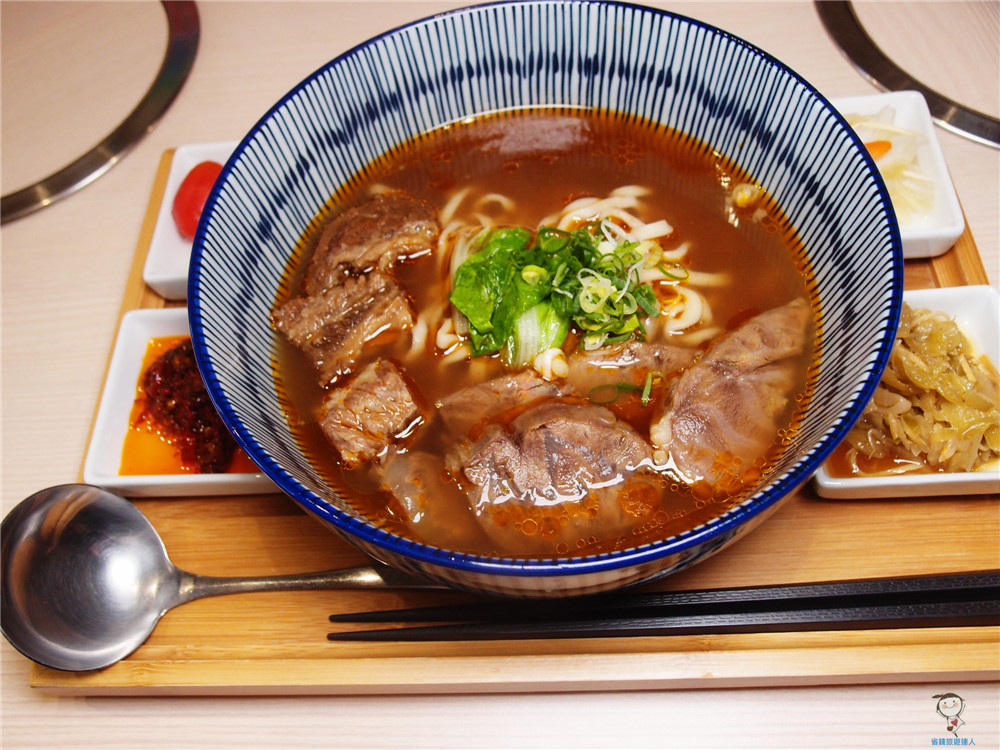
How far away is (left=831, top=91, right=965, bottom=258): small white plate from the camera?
2.47m

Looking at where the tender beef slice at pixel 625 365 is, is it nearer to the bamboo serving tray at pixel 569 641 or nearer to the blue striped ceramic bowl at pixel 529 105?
the blue striped ceramic bowl at pixel 529 105

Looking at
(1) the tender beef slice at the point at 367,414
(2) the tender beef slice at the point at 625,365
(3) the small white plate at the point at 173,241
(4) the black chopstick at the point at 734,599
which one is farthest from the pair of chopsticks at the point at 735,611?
(3) the small white plate at the point at 173,241

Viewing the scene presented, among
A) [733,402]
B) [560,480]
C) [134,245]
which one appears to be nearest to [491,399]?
[560,480]

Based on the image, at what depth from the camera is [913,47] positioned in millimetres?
3266

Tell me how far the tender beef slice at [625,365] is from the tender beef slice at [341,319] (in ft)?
1.80

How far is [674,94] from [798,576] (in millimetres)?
1523

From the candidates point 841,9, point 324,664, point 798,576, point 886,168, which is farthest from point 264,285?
point 841,9

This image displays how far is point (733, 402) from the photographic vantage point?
200cm

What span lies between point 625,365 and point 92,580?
1587 mm

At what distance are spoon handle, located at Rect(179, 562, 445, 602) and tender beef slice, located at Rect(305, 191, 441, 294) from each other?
2.75ft

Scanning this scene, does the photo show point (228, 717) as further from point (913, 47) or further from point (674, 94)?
point (913, 47)

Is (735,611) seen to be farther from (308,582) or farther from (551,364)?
(308,582)

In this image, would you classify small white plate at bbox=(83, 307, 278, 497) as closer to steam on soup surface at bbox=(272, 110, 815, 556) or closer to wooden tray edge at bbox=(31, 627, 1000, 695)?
steam on soup surface at bbox=(272, 110, 815, 556)

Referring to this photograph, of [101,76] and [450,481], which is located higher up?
[101,76]
